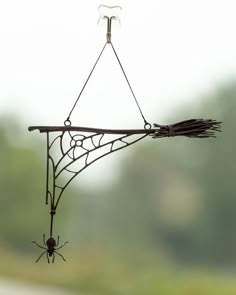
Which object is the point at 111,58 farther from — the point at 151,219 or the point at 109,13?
the point at 151,219

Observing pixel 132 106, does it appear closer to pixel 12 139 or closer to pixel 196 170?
pixel 196 170

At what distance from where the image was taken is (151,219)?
5.60ft

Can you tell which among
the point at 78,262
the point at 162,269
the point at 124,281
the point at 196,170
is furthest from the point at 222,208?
the point at 78,262

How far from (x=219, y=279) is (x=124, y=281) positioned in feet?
0.99

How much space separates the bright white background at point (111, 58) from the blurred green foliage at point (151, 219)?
0.09 metres

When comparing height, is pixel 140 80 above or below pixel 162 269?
above

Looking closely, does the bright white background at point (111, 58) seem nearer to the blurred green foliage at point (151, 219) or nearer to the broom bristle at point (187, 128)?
the blurred green foliage at point (151, 219)

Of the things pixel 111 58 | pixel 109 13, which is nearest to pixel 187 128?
pixel 109 13

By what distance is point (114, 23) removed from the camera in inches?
57.1

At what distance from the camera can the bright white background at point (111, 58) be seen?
1693 millimetres

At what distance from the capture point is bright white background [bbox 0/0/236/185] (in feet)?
5.56

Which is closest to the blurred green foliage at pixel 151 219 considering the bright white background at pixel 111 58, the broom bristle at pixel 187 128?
the bright white background at pixel 111 58

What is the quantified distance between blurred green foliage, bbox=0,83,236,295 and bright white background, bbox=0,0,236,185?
9 cm

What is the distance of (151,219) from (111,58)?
537mm
